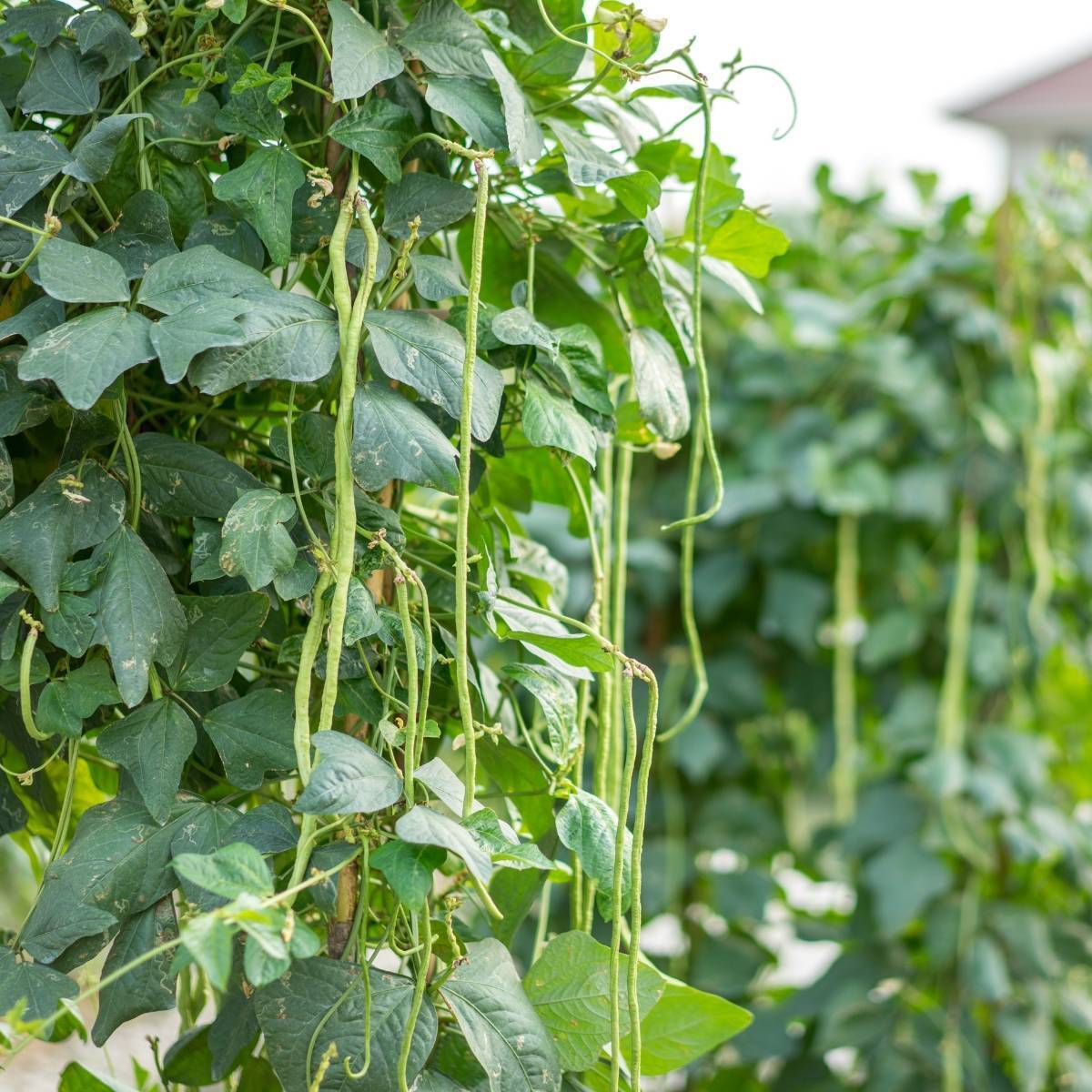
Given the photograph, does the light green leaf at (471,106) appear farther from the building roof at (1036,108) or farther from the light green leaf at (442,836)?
the building roof at (1036,108)

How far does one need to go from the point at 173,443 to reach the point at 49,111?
114mm

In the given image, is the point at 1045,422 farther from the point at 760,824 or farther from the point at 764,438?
the point at 760,824

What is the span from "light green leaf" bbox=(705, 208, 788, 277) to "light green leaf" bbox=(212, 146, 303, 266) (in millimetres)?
183

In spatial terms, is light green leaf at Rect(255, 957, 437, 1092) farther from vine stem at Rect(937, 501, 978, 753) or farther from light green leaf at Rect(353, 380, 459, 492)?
vine stem at Rect(937, 501, 978, 753)

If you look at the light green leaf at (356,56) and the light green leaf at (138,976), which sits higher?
the light green leaf at (356,56)

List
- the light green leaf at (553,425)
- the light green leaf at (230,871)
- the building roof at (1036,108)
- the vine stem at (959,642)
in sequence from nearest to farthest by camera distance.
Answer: the light green leaf at (230,871) < the light green leaf at (553,425) < the vine stem at (959,642) < the building roof at (1036,108)

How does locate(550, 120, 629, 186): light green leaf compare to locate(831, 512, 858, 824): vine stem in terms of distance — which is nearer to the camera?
locate(550, 120, 629, 186): light green leaf

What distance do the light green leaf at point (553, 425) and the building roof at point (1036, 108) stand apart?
5.43 metres

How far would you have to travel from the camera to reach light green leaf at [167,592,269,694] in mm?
360

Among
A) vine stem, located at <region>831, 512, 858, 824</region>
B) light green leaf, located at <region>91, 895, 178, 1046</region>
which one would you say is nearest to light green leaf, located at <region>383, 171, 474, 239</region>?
light green leaf, located at <region>91, 895, 178, 1046</region>

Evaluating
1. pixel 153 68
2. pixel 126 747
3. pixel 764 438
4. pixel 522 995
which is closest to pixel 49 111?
pixel 153 68

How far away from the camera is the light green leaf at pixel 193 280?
34 cm

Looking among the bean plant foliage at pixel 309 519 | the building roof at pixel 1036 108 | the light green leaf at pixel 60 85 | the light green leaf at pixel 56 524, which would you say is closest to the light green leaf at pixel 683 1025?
the bean plant foliage at pixel 309 519

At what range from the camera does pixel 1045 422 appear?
110 cm
